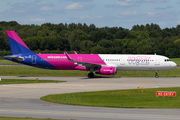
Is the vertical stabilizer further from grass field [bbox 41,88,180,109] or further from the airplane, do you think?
grass field [bbox 41,88,180,109]

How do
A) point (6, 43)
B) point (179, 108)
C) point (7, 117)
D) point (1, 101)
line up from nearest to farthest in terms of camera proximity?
point (7, 117) → point (179, 108) → point (1, 101) → point (6, 43)

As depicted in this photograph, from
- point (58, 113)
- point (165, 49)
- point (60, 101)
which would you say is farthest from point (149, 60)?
point (165, 49)

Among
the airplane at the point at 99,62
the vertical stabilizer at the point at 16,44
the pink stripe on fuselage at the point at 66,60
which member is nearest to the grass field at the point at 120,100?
the airplane at the point at 99,62

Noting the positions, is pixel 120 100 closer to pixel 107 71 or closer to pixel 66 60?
pixel 107 71

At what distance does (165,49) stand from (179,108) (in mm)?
107427

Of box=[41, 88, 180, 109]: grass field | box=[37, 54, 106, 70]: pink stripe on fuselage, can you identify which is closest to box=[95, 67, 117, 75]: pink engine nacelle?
box=[37, 54, 106, 70]: pink stripe on fuselage

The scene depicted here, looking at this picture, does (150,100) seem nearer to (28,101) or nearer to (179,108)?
(179,108)

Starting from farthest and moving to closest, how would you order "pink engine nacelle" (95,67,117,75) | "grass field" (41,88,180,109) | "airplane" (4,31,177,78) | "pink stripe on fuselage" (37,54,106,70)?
"pink stripe on fuselage" (37,54,106,70)
"airplane" (4,31,177,78)
"pink engine nacelle" (95,67,117,75)
"grass field" (41,88,180,109)

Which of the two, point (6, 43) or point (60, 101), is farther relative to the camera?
point (6, 43)

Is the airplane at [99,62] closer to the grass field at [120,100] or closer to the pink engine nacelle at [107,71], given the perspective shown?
the pink engine nacelle at [107,71]

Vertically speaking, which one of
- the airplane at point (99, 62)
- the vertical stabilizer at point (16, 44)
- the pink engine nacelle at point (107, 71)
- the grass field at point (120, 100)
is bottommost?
the grass field at point (120, 100)

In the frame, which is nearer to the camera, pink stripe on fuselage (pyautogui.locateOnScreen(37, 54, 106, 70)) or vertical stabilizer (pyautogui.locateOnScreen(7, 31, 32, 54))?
pink stripe on fuselage (pyautogui.locateOnScreen(37, 54, 106, 70))

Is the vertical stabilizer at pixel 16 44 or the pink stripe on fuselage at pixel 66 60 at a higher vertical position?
the vertical stabilizer at pixel 16 44

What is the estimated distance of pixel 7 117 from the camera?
18.5m
